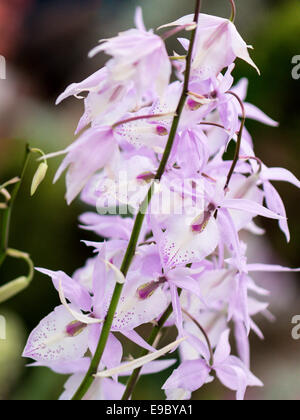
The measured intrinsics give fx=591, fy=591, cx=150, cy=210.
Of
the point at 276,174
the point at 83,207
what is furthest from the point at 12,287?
the point at 83,207

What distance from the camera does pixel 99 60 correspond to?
1.70m

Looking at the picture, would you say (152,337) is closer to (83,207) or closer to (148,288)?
(148,288)

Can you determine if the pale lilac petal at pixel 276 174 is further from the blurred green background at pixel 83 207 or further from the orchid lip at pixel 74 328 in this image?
the blurred green background at pixel 83 207

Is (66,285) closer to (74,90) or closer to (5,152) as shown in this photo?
(74,90)

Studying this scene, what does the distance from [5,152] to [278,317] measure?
28.3 inches

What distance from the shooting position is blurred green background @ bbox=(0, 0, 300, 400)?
1.11 metres

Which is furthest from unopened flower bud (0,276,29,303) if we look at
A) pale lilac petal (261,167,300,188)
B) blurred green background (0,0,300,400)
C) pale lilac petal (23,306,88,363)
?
blurred green background (0,0,300,400)

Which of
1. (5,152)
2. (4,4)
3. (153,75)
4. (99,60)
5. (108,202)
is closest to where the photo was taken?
(153,75)

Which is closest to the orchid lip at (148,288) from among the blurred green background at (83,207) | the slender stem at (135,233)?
the slender stem at (135,233)

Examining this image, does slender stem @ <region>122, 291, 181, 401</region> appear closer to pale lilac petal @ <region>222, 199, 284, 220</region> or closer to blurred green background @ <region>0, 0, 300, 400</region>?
pale lilac petal @ <region>222, 199, 284, 220</region>

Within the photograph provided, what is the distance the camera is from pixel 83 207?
1250mm

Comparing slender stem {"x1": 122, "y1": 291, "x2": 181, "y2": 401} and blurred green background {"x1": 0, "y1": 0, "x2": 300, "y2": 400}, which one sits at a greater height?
slender stem {"x1": 122, "y1": 291, "x2": 181, "y2": 401}

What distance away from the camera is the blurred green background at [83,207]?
1114 mm

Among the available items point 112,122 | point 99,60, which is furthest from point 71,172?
point 99,60
